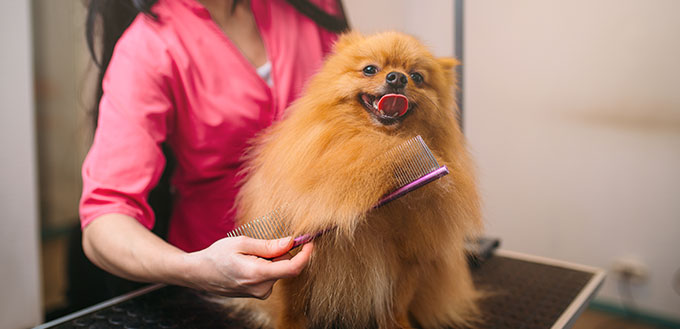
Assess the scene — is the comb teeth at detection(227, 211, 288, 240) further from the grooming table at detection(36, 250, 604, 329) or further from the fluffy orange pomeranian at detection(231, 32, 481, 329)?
the grooming table at detection(36, 250, 604, 329)

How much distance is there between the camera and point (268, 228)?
688 millimetres

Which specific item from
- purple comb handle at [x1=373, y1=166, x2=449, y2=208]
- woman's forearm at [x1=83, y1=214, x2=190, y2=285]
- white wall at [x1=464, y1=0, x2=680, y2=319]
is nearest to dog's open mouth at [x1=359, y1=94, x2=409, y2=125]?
purple comb handle at [x1=373, y1=166, x2=449, y2=208]

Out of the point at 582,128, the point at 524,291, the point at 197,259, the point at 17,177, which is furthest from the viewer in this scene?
the point at 582,128

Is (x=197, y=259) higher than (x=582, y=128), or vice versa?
(x=197, y=259)

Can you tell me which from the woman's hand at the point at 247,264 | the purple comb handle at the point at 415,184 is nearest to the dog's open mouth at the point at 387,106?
the purple comb handle at the point at 415,184

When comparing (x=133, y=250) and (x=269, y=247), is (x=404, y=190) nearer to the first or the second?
(x=269, y=247)

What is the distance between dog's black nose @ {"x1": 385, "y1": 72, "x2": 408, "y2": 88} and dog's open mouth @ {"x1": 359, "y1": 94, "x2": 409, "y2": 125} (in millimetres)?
20

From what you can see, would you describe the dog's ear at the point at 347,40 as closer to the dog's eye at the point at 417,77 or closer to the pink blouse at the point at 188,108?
the dog's eye at the point at 417,77

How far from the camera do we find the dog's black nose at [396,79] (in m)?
0.68

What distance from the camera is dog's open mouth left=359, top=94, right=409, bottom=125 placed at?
2.20 ft

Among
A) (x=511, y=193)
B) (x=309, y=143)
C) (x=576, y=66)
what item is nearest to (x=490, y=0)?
(x=576, y=66)

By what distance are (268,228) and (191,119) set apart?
0.45 metres

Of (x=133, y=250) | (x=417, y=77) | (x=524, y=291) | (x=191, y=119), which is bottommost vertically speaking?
(x=524, y=291)

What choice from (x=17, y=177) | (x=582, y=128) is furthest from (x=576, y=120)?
(x=17, y=177)
